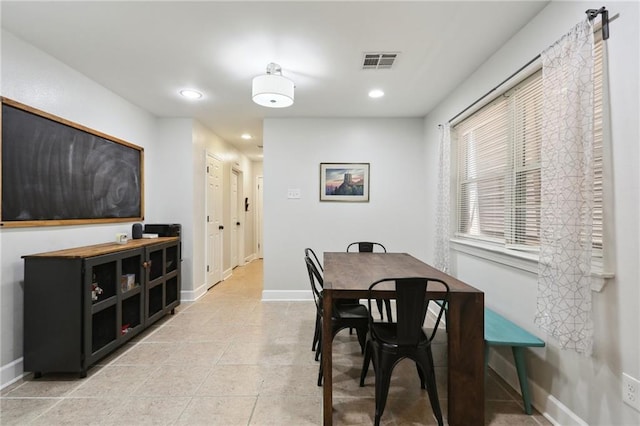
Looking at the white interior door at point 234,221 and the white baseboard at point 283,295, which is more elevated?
the white interior door at point 234,221

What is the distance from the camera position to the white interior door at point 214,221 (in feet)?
14.8

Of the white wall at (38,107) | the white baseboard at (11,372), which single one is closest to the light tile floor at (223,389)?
the white baseboard at (11,372)

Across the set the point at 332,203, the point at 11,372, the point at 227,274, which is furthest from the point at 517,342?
the point at 227,274

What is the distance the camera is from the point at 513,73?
6.95ft

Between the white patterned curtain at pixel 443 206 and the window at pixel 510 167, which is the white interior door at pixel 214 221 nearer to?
the white patterned curtain at pixel 443 206

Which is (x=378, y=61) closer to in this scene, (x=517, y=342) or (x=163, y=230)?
(x=517, y=342)

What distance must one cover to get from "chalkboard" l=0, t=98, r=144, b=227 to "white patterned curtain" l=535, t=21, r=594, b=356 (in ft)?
11.2

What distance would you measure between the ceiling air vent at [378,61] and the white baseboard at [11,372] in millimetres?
3451

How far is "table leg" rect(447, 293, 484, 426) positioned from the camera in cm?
165

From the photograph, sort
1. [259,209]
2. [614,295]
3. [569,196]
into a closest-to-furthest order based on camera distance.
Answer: [614,295], [569,196], [259,209]

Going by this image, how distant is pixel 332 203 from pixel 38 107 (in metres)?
2.99

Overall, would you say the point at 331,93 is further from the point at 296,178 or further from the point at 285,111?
the point at 296,178

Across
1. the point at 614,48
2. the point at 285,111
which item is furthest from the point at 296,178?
the point at 614,48

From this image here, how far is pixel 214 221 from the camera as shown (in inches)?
187
